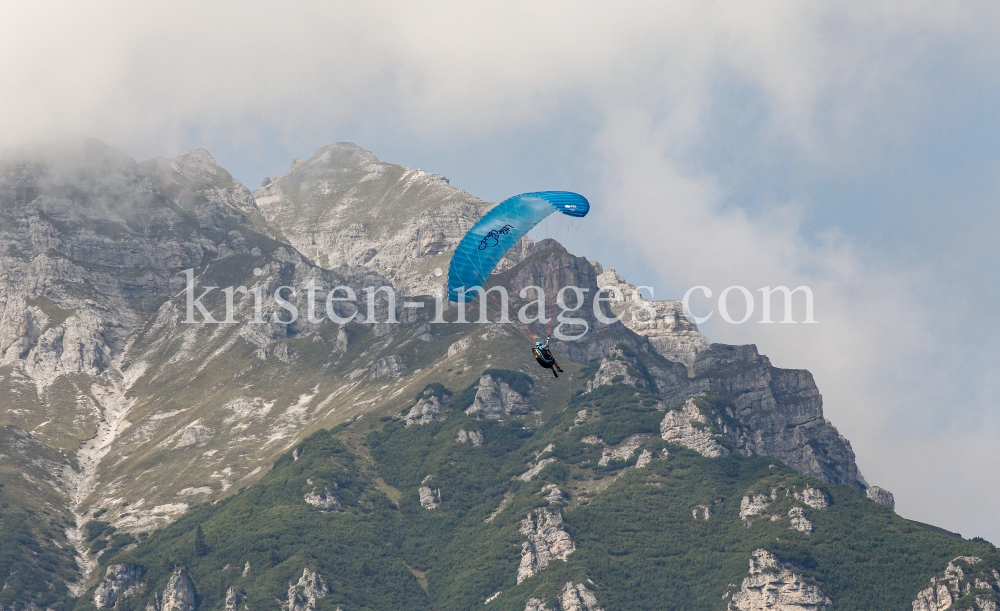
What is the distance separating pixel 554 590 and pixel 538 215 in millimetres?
108812

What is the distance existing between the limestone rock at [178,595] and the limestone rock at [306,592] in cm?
1864

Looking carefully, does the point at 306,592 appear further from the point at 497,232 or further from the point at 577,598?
the point at 497,232

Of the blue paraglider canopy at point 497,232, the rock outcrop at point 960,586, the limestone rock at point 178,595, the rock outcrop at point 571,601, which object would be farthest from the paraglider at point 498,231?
the limestone rock at point 178,595

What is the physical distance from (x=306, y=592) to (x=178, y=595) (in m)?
23.6

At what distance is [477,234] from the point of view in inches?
3730

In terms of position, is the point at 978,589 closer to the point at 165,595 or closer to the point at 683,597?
the point at 683,597

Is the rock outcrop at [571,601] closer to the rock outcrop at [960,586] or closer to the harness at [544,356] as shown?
the rock outcrop at [960,586]

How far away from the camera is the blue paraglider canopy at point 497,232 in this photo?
93500 mm

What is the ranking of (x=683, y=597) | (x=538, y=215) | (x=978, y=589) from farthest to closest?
(x=683, y=597)
(x=978, y=589)
(x=538, y=215)

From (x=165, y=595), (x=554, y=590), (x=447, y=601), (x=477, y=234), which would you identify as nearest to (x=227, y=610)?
(x=165, y=595)

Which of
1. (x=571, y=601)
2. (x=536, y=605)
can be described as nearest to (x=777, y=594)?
(x=571, y=601)

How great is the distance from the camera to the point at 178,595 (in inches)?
7736

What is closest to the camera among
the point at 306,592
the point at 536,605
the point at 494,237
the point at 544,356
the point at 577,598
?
the point at 544,356

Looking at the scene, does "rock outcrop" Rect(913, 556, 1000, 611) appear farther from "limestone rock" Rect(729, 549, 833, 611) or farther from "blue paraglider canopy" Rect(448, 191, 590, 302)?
"blue paraglider canopy" Rect(448, 191, 590, 302)
